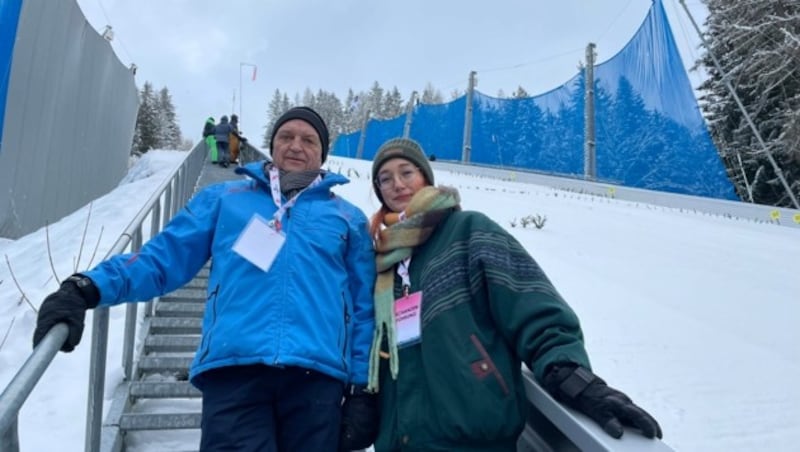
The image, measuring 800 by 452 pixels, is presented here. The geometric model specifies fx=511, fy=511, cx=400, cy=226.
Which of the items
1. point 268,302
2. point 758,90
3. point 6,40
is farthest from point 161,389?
point 758,90

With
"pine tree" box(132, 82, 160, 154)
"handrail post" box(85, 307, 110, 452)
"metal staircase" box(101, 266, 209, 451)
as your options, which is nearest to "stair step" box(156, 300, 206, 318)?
"metal staircase" box(101, 266, 209, 451)

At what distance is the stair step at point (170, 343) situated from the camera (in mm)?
3424

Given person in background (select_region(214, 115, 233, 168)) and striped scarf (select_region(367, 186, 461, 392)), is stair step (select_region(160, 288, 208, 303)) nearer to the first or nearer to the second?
striped scarf (select_region(367, 186, 461, 392))

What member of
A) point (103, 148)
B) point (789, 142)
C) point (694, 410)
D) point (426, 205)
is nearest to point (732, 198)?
point (789, 142)

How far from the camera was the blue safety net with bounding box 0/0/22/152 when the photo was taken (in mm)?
6133

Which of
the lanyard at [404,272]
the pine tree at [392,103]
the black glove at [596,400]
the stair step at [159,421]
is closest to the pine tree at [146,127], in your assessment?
the pine tree at [392,103]

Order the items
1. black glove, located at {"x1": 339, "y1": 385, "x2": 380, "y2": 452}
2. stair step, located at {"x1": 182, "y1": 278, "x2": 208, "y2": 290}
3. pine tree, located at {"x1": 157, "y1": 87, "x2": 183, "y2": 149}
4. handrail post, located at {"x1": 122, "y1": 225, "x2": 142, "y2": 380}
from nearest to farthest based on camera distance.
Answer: black glove, located at {"x1": 339, "y1": 385, "x2": 380, "y2": 452} < handrail post, located at {"x1": 122, "y1": 225, "x2": 142, "y2": 380} < stair step, located at {"x1": 182, "y1": 278, "x2": 208, "y2": 290} < pine tree, located at {"x1": 157, "y1": 87, "x2": 183, "y2": 149}

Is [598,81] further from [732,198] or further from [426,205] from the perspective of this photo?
[426,205]

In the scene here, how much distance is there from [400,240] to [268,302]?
0.51 metres

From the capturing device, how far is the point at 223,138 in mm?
12961

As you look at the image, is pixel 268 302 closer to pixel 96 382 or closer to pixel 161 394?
pixel 96 382

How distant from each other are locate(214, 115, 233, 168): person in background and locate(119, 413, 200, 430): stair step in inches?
438

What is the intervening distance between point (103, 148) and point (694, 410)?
12.7 meters

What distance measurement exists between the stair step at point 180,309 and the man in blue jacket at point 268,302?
2035 millimetres
